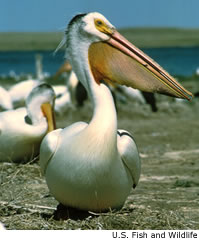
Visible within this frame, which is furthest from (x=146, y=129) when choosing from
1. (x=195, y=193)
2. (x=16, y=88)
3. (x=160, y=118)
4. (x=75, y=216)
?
(x=75, y=216)

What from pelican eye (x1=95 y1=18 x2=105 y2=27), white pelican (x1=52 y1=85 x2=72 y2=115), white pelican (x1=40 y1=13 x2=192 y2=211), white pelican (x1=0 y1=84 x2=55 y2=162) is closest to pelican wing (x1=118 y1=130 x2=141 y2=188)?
white pelican (x1=40 y1=13 x2=192 y2=211)

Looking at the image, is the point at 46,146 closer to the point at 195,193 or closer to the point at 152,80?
the point at 152,80

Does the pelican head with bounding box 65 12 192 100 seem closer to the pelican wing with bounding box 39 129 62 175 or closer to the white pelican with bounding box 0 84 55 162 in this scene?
the pelican wing with bounding box 39 129 62 175

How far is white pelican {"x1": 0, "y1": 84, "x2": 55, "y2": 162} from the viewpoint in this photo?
19.5 feet

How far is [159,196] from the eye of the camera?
4.84 m

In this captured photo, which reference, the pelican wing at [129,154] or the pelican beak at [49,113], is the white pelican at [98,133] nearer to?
the pelican wing at [129,154]

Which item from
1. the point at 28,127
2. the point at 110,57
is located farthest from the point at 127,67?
the point at 28,127

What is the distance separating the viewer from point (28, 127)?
5.99 m

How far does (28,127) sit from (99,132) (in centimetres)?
256

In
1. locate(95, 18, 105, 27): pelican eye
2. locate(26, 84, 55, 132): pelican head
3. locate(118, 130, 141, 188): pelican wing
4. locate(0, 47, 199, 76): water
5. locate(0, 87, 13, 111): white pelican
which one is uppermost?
locate(95, 18, 105, 27): pelican eye

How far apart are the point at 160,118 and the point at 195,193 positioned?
6191 millimetres

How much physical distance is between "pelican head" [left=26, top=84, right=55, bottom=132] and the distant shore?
2204 inches

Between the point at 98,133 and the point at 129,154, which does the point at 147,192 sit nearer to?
the point at 129,154

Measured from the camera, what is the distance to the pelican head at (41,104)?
20.1 feet
